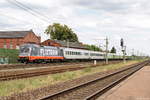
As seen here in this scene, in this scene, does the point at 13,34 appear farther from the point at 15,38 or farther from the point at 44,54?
the point at 44,54

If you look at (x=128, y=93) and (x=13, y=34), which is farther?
(x=13, y=34)

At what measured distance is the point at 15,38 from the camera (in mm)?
75688

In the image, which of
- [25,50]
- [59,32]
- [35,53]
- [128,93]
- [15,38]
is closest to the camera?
[128,93]

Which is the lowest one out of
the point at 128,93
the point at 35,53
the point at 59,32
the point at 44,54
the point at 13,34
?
the point at 128,93

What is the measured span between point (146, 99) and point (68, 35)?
96485 millimetres

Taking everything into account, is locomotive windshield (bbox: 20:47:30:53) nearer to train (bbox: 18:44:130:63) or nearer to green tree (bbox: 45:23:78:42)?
train (bbox: 18:44:130:63)

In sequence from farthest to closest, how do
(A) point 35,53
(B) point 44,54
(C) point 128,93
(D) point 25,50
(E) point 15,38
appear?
(E) point 15,38, (B) point 44,54, (A) point 35,53, (D) point 25,50, (C) point 128,93

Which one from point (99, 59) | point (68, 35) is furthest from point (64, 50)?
point (68, 35)

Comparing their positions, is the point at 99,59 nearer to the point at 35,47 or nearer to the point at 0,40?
the point at 0,40

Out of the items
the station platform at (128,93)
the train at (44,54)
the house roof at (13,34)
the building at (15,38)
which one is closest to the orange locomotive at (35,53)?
the train at (44,54)

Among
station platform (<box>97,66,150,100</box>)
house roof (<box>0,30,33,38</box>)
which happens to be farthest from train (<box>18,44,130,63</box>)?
house roof (<box>0,30,33,38</box>)

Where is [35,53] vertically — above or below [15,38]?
below

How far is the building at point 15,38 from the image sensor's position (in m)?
74.8

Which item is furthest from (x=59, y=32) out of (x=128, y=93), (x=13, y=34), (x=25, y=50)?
(x=128, y=93)
